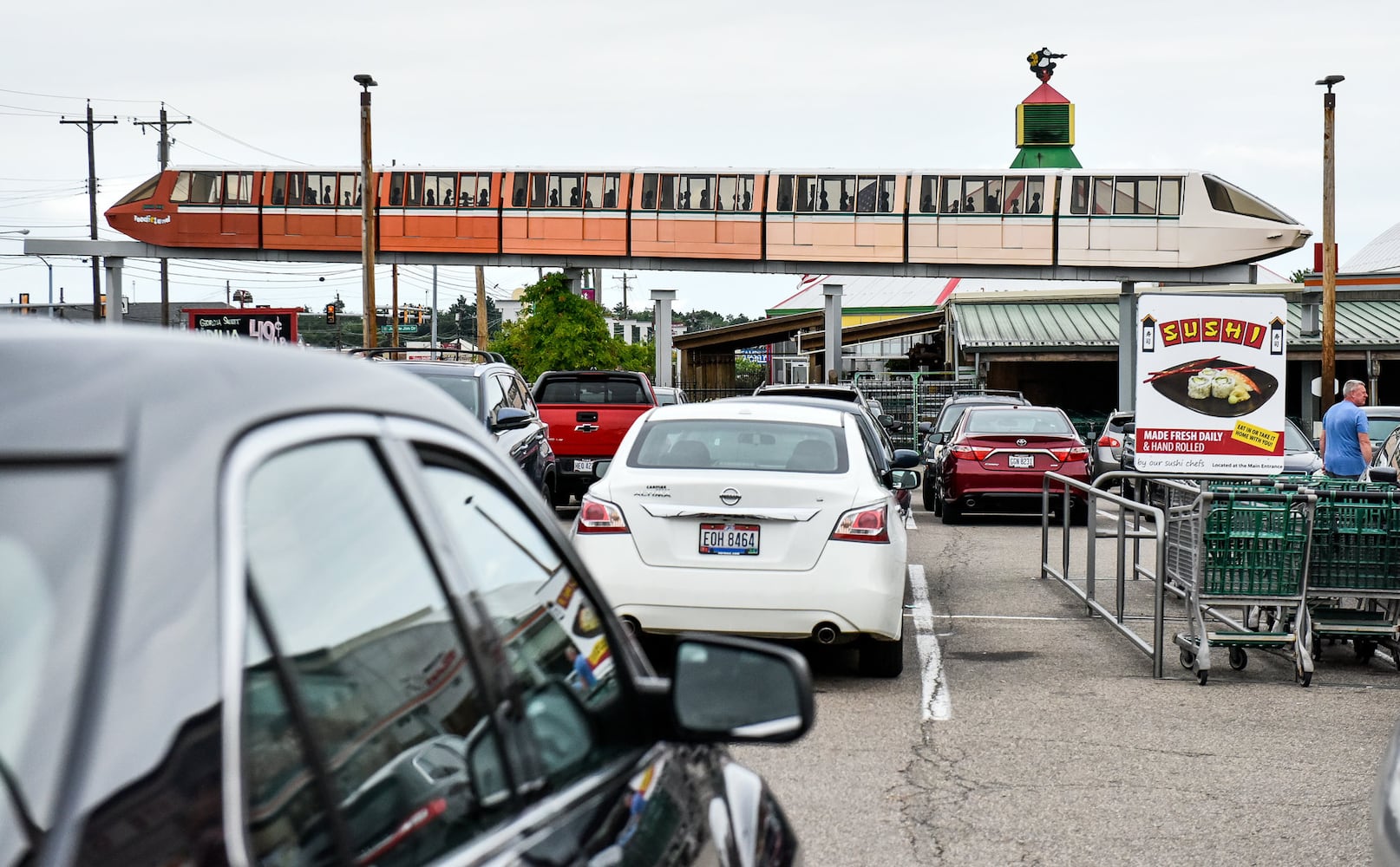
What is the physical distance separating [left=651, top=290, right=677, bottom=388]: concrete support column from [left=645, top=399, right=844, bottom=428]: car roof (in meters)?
37.1

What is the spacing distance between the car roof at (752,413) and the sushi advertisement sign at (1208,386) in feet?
12.3

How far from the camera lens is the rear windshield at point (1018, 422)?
19.9 m

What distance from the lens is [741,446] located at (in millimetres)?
9383

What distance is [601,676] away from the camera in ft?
8.20

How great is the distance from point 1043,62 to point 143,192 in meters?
47.4

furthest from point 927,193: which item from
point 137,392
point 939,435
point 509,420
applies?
point 137,392

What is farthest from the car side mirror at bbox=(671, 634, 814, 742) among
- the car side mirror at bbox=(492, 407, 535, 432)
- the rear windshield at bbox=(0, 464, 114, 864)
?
the car side mirror at bbox=(492, 407, 535, 432)

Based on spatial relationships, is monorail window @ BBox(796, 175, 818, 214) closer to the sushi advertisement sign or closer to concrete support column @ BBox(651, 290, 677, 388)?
concrete support column @ BBox(651, 290, 677, 388)

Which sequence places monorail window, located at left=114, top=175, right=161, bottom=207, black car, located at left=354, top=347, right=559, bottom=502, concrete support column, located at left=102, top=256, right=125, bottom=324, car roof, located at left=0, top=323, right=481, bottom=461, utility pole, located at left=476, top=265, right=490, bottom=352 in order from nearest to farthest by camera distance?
car roof, located at left=0, top=323, right=481, bottom=461 → black car, located at left=354, top=347, right=559, bottom=502 → concrete support column, located at left=102, top=256, right=125, bottom=324 → monorail window, located at left=114, top=175, right=161, bottom=207 → utility pole, located at left=476, top=265, right=490, bottom=352

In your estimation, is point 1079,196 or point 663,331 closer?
point 1079,196

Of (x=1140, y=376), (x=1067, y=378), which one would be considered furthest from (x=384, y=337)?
(x=1140, y=376)

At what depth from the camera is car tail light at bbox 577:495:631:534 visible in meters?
8.55

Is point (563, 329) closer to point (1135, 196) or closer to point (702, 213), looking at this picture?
A: point (702, 213)

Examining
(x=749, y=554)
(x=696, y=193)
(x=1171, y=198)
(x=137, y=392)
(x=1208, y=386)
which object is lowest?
(x=749, y=554)
